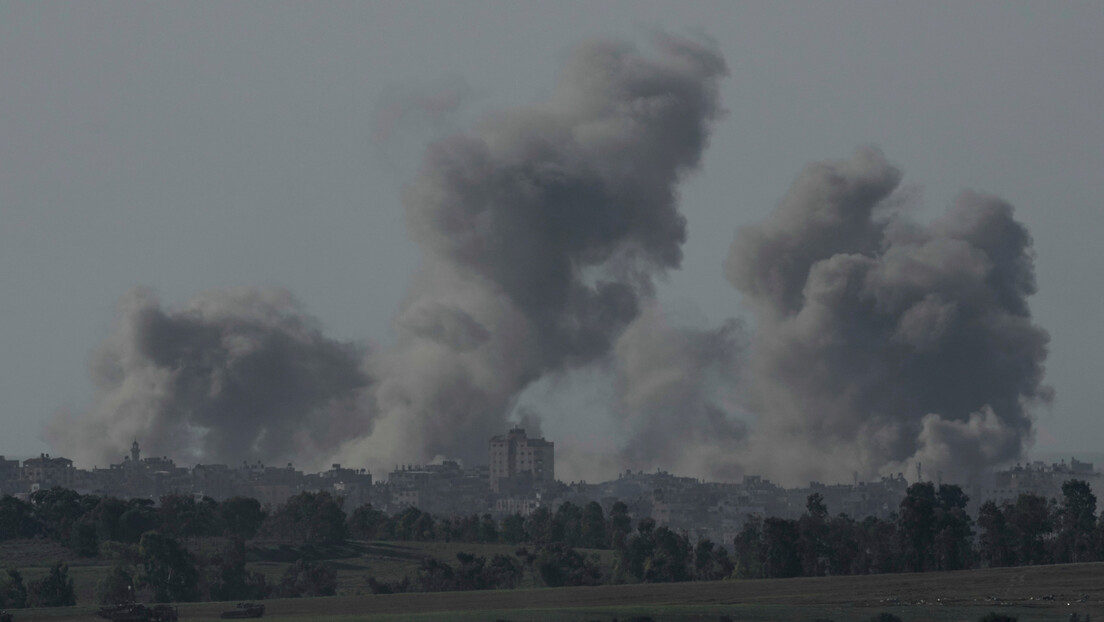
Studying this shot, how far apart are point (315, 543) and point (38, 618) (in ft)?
167

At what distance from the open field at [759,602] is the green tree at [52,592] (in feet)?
36.5

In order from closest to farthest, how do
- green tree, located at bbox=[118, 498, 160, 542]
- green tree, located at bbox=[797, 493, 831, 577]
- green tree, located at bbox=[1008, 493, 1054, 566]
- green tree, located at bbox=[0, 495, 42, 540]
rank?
1. green tree, located at bbox=[797, 493, 831, 577]
2. green tree, located at bbox=[1008, 493, 1054, 566]
3. green tree, located at bbox=[118, 498, 160, 542]
4. green tree, located at bbox=[0, 495, 42, 540]

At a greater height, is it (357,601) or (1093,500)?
(1093,500)

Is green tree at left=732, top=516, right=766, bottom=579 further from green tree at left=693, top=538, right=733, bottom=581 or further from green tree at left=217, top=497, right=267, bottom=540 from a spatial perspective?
green tree at left=217, top=497, right=267, bottom=540

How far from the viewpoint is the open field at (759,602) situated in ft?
255

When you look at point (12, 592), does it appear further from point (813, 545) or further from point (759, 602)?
point (813, 545)

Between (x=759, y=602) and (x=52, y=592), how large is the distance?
40.8m

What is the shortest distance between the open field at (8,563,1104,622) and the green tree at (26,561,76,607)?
11.1 m

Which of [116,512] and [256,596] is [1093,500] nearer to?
[256,596]

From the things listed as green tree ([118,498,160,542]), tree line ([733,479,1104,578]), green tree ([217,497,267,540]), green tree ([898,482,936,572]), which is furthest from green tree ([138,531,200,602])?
green tree ([898,482,936,572])

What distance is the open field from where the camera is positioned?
77812 millimetres

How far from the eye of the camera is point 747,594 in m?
88.5

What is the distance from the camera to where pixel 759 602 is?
83625mm

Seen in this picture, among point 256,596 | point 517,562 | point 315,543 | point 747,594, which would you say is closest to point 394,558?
point 315,543
